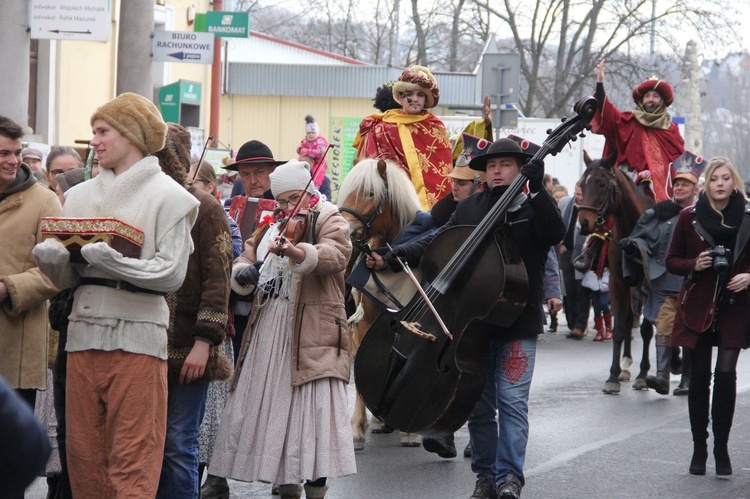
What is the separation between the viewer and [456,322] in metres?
6.20

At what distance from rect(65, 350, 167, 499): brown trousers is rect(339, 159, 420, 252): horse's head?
2.88 m

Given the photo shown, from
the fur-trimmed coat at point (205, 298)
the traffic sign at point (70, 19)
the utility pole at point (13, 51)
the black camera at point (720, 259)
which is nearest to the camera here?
the fur-trimmed coat at point (205, 298)

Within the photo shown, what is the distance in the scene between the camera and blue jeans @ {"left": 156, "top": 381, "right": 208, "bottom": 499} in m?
5.25

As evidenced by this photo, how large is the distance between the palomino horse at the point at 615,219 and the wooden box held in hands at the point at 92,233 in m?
6.80

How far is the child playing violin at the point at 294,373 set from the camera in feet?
19.5

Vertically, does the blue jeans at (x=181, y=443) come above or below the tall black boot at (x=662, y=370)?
above

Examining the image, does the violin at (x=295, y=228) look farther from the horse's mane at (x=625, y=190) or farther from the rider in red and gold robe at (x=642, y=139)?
Answer: the rider in red and gold robe at (x=642, y=139)

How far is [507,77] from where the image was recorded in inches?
672

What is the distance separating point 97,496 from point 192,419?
62 cm

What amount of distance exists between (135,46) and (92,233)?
8653 mm

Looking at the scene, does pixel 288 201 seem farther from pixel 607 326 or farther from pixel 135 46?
pixel 607 326

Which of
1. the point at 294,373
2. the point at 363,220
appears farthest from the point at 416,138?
the point at 294,373

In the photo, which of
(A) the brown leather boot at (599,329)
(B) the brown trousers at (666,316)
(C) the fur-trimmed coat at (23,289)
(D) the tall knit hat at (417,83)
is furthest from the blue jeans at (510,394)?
(A) the brown leather boot at (599,329)

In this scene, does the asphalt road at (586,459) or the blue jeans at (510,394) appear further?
the asphalt road at (586,459)
